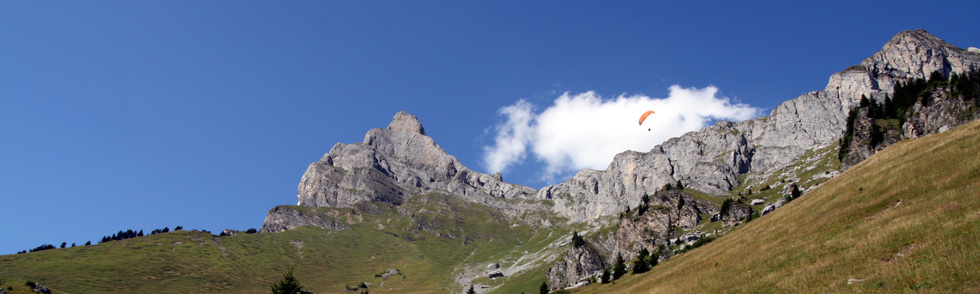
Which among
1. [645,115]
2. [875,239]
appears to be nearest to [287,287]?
[875,239]

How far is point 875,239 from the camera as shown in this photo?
1435 inches

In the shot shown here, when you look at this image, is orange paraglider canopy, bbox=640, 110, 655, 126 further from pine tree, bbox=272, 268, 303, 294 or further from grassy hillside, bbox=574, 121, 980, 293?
pine tree, bbox=272, 268, 303, 294

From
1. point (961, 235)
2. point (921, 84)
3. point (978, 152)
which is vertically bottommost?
point (961, 235)

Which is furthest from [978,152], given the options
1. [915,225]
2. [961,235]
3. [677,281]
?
[677,281]

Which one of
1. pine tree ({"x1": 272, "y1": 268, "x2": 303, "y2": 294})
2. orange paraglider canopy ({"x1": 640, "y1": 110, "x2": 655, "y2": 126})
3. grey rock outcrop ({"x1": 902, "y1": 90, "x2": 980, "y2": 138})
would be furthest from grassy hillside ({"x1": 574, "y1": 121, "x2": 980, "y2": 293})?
grey rock outcrop ({"x1": 902, "y1": 90, "x2": 980, "y2": 138})


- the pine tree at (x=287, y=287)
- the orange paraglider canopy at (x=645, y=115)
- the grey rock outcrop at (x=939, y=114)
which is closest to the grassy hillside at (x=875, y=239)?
the orange paraglider canopy at (x=645, y=115)

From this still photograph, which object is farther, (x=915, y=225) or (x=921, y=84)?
(x=921, y=84)

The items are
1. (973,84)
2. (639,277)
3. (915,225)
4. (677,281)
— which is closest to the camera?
(915,225)

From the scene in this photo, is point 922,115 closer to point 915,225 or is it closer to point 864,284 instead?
point 915,225

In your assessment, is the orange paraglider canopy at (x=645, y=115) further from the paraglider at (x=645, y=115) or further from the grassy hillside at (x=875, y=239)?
the grassy hillside at (x=875, y=239)

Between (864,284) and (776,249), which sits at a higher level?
(776,249)

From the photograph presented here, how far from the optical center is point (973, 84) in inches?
5531

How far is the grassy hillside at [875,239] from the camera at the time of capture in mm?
28000

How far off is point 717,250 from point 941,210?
30451 millimetres
